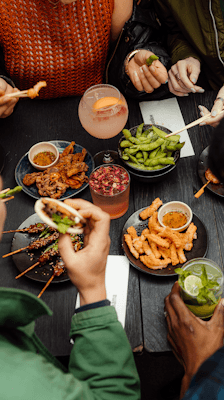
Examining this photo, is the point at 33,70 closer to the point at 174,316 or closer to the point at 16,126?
the point at 16,126

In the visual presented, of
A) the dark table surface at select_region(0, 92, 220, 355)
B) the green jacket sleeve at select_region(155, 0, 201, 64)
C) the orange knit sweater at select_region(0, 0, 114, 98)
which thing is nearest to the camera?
the dark table surface at select_region(0, 92, 220, 355)

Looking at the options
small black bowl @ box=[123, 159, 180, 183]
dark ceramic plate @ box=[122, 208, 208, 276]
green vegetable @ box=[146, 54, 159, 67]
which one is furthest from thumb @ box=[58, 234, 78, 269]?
green vegetable @ box=[146, 54, 159, 67]

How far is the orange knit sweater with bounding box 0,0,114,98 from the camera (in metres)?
2.12

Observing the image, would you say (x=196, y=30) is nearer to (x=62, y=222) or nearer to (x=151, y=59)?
(x=151, y=59)

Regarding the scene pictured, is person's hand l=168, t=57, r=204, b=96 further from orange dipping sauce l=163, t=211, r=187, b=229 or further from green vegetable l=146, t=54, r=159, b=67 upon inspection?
orange dipping sauce l=163, t=211, r=187, b=229

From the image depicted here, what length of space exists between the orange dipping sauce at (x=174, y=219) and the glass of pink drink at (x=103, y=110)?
0.58 m

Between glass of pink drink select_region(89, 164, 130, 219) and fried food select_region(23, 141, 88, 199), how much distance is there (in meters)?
0.17

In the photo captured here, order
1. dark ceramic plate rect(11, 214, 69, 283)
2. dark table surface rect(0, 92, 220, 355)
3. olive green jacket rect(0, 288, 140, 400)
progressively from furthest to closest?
1. dark ceramic plate rect(11, 214, 69, 283)
2. dark table surface rect(0, 92, 220, 355)
3. olive green jacket rect(0, 288, 140, 400)

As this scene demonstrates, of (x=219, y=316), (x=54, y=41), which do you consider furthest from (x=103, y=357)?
(x=54, y=41)

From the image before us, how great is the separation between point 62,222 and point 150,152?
0.80 metres

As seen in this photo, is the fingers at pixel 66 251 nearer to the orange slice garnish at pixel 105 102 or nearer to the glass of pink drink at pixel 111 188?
the glass of pink drink at pixel 111 188

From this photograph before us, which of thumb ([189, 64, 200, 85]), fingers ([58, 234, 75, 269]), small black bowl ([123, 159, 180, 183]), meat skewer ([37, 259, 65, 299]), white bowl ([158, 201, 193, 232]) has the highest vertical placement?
thumb ([189, 64, 200, 85])

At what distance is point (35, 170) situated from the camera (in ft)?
6.34

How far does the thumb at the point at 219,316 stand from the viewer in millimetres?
1317
